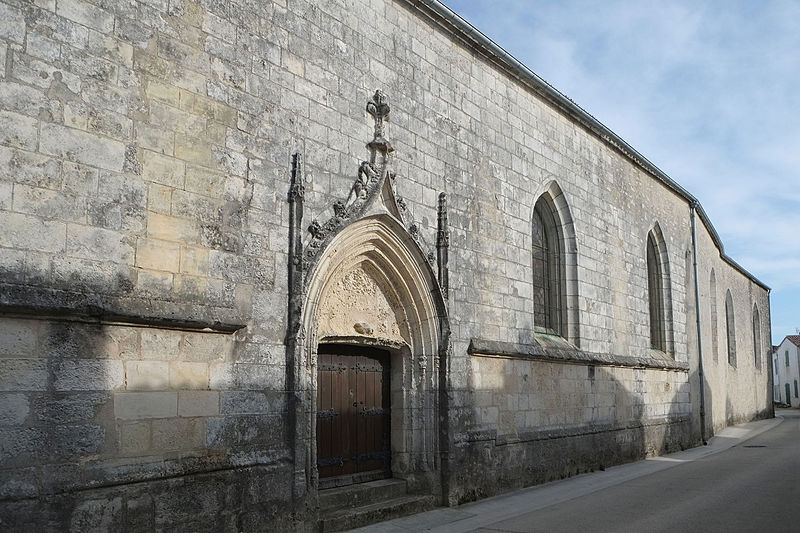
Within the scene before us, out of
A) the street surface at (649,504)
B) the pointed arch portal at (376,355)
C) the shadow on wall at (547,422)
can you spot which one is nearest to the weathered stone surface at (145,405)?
the pointed arch portal at (376,355)

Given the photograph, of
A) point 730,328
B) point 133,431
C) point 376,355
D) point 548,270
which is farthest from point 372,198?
point 730,328

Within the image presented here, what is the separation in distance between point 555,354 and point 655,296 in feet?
19.1

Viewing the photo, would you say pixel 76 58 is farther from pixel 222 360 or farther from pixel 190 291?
pixel 222 360

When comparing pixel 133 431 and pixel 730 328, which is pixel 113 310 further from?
pixel 730 328

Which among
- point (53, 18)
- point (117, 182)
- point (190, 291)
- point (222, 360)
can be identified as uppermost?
point (53, 18)

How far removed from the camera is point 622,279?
12438 mm

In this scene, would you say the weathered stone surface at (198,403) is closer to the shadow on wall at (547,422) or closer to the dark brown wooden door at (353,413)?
the dark brown wooden door at (353,413)

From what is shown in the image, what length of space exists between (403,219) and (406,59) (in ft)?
6.14

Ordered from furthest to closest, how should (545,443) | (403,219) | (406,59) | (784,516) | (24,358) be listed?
(545,443), (406,59), (403,219), (784,516), (24,358)

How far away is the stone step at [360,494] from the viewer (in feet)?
21.5

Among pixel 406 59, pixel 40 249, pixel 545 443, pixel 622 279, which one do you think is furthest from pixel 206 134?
pixel 622 279

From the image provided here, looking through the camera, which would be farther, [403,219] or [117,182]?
[403,219]

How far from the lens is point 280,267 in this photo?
609 centimetres

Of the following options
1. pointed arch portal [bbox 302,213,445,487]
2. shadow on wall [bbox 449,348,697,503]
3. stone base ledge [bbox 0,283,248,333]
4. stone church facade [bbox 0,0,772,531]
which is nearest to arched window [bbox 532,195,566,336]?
stone church facade [bbox 0,0,772,531]
